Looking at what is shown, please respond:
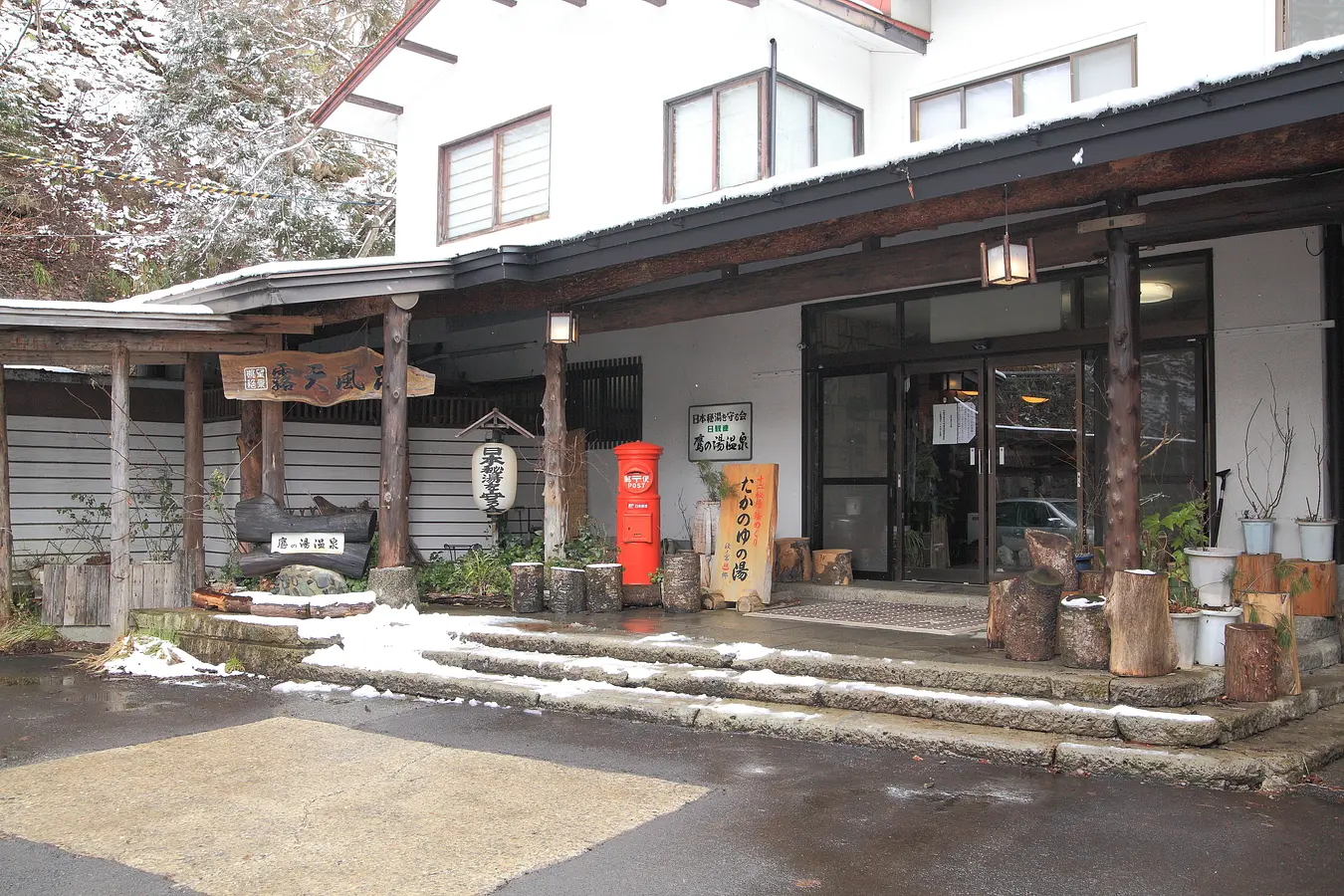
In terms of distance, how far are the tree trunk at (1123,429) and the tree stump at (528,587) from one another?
521 centimetres

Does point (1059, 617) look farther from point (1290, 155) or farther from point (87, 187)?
point (87, 187)

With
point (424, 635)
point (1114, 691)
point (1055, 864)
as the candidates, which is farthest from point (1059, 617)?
point (424, 635)

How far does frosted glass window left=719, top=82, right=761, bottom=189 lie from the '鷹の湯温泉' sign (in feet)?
8.89

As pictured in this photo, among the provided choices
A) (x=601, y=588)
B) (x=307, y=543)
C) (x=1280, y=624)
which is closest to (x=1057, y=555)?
(x=1280, y=624)

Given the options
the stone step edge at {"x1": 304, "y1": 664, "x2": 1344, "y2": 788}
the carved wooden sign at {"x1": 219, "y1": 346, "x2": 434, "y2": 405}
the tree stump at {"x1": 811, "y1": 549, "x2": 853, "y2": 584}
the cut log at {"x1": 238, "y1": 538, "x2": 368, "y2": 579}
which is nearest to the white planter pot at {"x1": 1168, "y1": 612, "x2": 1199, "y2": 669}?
the stone step edge at {"x1": 304, "y1": 664, "x2": 1344, "y2": 788}

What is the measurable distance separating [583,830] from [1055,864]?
1.98 meters

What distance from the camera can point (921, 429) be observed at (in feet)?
36.4

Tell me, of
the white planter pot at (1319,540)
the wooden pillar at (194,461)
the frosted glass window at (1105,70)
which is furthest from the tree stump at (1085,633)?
the wooden pillar at (194,461)

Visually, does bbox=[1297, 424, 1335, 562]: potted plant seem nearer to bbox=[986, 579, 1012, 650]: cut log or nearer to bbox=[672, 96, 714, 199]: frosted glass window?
bbox=[986, 579, 1012, 650]: cut log

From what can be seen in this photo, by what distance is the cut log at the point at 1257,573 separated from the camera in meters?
7.22

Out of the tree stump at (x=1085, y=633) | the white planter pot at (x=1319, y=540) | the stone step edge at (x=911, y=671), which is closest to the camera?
the stone step edge at (x=911, y=671)

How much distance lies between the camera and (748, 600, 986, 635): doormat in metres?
8.71

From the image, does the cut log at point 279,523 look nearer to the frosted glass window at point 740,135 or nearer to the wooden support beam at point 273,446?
the wooden support beam at point 273,446

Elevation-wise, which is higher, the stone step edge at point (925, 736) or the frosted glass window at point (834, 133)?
the frosted glass window at point (834, 133)
